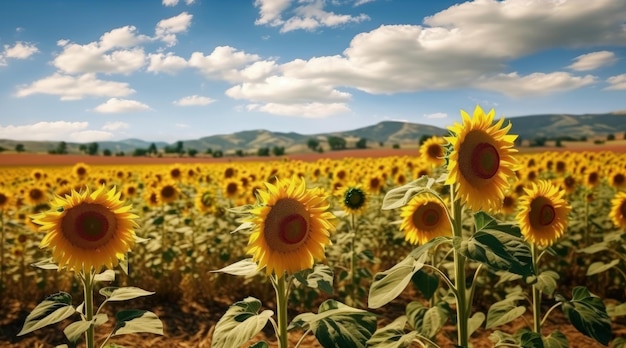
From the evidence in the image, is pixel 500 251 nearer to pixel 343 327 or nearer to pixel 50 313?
pixel 343 327

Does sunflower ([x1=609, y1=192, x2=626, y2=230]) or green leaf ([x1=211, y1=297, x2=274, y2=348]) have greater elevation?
green leaf ([x1=211, y1=297, x2=274, y2=348])

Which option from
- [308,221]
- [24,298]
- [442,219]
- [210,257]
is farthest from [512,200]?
[24,298]

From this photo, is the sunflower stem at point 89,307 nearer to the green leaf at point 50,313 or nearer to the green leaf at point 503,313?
the green leaf at point 50,313

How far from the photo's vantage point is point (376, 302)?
205cm

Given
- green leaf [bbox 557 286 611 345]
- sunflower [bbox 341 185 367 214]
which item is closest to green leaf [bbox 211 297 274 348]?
green leaf [bbox 557 286 611 345]

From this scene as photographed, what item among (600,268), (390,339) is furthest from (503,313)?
(600,268)

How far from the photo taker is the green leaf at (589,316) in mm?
2852

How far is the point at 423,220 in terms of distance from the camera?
4293 mm

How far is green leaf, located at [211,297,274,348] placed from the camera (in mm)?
1995

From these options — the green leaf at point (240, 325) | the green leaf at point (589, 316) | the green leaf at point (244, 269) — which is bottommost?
the green leaf at point (589, 316)

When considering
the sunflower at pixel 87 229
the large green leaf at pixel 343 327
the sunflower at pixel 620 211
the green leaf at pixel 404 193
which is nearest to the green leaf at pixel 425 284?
the green leaf at pixel 404 193

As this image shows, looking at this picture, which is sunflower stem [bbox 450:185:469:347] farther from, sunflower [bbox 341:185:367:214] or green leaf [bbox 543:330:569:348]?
sunflower [bbox 341:185:367:214]

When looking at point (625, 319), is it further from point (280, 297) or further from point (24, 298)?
point (24, 298)

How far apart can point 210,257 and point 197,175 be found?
16.6 ft
